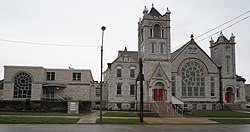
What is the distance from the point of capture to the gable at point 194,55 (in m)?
44.2

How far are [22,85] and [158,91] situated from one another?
19.9 m

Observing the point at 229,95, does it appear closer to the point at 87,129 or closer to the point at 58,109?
the point at 58,109

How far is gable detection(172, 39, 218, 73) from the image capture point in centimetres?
4422

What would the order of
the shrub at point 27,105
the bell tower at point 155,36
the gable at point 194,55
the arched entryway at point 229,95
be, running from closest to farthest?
1. the shrub at point 27,105
2. the bell tower at point 155,36
3. the gable at point 194,55
4. the arched entryway at point 229,95

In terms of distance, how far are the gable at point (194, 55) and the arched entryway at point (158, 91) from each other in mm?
5282

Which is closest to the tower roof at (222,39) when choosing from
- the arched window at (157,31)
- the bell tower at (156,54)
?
the bell tower at (156,54)

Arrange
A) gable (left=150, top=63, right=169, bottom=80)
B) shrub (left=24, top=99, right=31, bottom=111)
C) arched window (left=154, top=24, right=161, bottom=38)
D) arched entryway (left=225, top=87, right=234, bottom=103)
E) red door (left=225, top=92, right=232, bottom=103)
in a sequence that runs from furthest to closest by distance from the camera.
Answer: red door (left=225, top=92, right=232, bottom=103)
arched entryway (left=225, top=87, right=234, bottom=103)
arched window (left=154, top=24, right=161, bottom=38)
gable (left=150, top=63, right=169, bottom=80)
shrub (left=24, top=99, right=31, bottom=111)

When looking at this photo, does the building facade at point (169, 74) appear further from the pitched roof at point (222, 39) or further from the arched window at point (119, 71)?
the arched window at point (119, 71)

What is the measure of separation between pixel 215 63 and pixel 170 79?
9.28m

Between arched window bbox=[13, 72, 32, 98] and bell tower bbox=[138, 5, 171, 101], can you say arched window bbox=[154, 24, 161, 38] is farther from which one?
arched window bbox=[13, 72, 32, 98]

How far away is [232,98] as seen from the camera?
1791 inches

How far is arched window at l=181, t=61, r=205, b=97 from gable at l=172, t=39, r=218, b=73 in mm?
1025

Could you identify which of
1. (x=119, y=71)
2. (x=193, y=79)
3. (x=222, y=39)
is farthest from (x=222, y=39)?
(x=119, y=71)

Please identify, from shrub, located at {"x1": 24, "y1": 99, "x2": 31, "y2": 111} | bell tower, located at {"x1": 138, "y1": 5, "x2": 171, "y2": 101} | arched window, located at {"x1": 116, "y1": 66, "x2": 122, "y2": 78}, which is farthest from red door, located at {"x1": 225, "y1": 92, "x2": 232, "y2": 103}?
shrub, located at {"x1": 24, "y1": 99, "x2": 31, "y2": 111}
